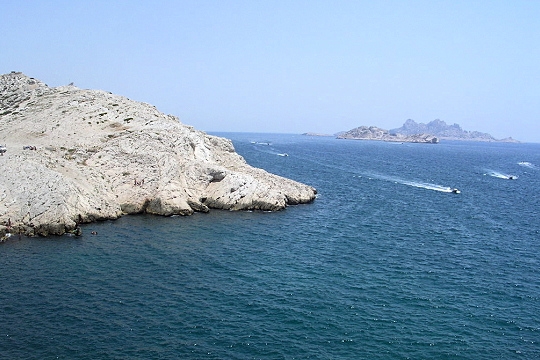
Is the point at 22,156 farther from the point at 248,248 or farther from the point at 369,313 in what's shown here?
the point at 369,313

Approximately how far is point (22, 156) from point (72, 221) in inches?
704

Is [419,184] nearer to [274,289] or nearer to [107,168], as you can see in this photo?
[107,168]

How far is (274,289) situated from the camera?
4672cm

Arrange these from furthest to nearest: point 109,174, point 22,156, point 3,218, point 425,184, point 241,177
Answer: point 425,184
point 241,177
point 109,174
point 22,156
point 3,218

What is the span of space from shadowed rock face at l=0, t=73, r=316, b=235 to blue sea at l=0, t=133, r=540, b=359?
11.6 ft

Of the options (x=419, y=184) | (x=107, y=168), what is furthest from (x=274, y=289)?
(x=419, y=184)

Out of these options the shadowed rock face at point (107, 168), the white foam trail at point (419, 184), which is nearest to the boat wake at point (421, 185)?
the white foam trail at point (419, 184)

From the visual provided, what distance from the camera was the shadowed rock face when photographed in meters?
63.2

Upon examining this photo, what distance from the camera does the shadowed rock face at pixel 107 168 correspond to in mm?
63250

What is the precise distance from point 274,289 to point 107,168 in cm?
4492

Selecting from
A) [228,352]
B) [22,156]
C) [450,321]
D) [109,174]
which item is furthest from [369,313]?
[22,156]

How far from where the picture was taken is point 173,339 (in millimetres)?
36188

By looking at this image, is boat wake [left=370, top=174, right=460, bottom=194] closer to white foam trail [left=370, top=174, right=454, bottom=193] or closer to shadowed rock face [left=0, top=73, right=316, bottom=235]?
white foam trail [left=370, top=174, right=454, bottom=193]

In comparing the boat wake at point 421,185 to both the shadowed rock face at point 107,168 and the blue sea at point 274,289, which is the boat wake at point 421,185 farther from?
the shadowed rock face at point 107,168
